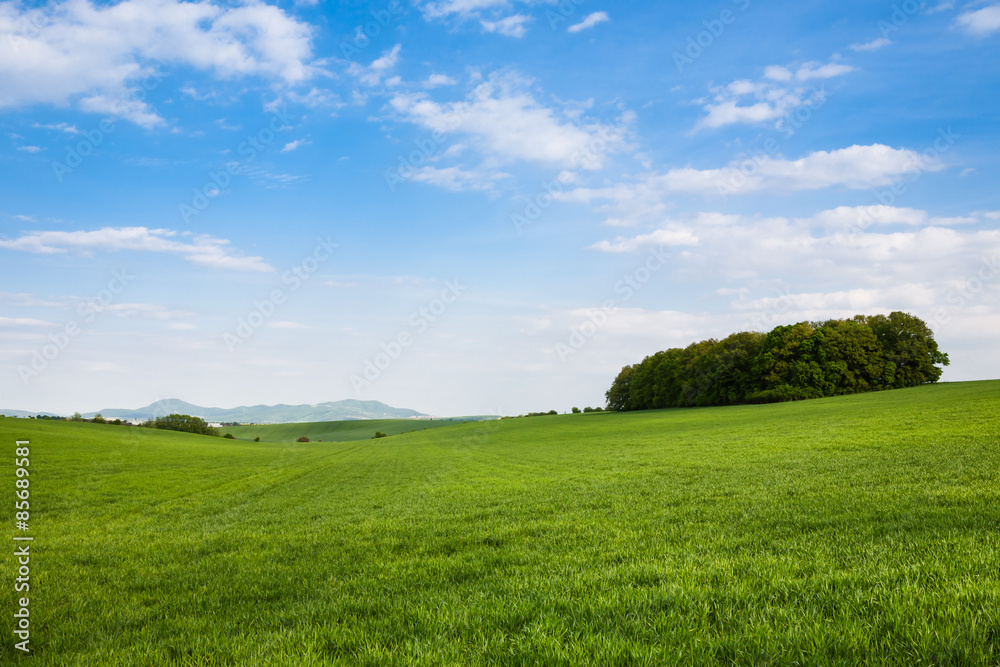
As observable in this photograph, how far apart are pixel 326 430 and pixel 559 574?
Result: 156m

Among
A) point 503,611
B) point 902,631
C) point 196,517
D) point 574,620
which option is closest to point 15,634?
point 503,611

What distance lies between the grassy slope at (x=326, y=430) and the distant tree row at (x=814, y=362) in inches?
2442

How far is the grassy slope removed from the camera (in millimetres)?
133725

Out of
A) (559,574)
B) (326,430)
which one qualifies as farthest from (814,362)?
(326,430)

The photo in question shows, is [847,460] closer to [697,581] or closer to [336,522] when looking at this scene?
[697,581]

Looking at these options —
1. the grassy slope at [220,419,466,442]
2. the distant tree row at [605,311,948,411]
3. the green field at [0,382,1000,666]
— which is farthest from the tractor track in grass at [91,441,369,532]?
the grassy slope at [220,419,466,442]

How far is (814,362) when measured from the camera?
81.2 meters

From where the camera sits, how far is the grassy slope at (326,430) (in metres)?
134

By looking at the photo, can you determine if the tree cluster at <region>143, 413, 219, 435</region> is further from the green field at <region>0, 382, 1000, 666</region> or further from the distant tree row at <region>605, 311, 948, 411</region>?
the green field at <region>0, 382, 1000, 666</region>

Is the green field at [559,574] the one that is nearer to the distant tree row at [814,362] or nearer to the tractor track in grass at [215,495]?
the tractor track in grass at [215,495]

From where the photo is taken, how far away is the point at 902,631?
14.4ft

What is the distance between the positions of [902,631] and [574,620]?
9.35ft

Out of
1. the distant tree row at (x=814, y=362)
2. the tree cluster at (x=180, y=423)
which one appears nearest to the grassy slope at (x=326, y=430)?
the tree cluster at (x=180, y=423)

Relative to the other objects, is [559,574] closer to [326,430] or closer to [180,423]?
[180,423]
